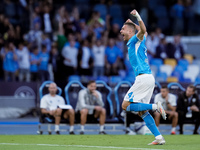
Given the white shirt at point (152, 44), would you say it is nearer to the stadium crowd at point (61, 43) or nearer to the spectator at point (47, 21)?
the stadium crowd at point (61, 43)

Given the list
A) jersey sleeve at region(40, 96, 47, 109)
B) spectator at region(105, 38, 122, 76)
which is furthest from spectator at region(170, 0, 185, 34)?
jersey sleeve at region(40, 96, 47, 109)

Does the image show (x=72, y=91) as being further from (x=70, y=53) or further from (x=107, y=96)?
(x=70, y=53)

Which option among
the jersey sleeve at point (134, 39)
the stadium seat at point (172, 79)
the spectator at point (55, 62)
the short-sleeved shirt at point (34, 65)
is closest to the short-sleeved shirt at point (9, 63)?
the short-sleeved shirt at point (34, 65)

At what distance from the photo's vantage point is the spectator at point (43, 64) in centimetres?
2247

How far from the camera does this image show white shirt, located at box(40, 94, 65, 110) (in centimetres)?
1582

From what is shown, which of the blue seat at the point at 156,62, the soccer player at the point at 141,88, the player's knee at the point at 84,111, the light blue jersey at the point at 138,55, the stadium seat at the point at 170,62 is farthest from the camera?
the stadium seat at the point at 170,62

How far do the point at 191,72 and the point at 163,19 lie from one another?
3672mm

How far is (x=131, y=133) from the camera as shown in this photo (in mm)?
15961

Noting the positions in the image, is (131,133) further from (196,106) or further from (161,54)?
(161,54)

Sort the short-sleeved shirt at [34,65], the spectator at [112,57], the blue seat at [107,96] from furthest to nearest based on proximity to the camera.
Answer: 1. the spectator at [112,57]
2. the short-sleeved shirt at [34,65]
3. the blue seat at [107,96]

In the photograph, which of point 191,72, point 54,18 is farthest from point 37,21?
point 191,72

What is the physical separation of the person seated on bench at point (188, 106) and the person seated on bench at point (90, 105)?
2.18m

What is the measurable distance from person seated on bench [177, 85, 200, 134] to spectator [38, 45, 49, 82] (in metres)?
7.74

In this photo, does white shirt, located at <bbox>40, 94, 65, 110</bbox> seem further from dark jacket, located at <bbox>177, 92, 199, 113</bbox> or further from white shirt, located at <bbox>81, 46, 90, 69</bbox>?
white shirt, located at <bbox>81, 46, 90, 69</bbox>
